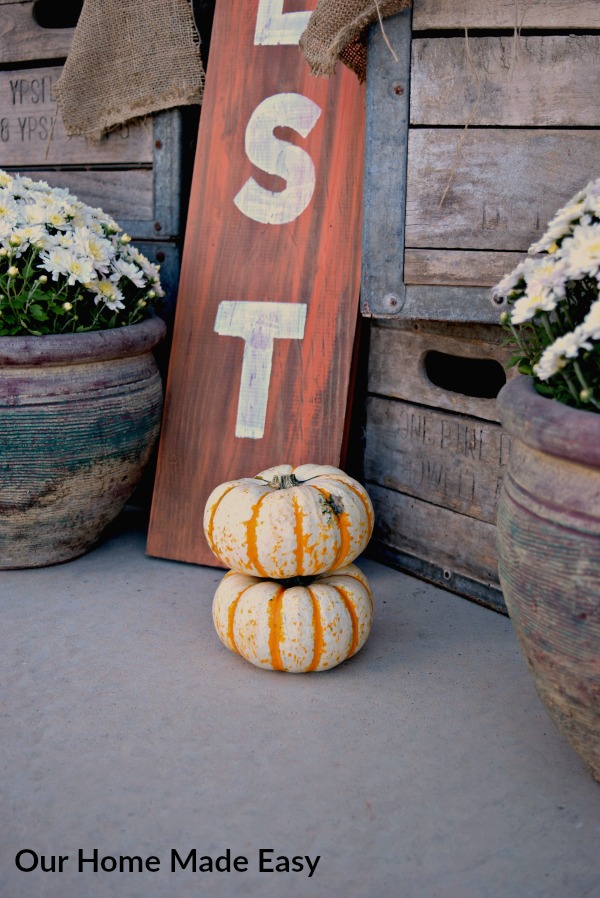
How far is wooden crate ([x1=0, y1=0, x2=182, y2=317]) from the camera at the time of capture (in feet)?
10.9

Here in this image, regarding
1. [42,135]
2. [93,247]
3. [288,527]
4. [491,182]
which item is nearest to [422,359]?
[491,182]

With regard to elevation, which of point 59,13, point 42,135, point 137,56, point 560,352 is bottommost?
point 560,352

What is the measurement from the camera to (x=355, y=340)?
2.91 m

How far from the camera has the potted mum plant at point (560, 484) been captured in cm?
158

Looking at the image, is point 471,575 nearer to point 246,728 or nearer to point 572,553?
point 246,728

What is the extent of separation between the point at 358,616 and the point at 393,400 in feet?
2.88

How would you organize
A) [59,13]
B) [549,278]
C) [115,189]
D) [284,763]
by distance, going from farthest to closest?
[59,13]
[115,189]
[284,763]
[549,278]

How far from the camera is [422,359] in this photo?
2854 millimetres

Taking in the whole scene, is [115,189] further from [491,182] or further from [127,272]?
[491,182]

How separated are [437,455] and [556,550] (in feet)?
3.93

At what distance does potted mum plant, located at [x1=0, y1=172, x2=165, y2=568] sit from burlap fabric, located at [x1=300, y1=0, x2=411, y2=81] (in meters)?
0.90

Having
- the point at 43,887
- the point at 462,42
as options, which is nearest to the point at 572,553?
the point at 43,887

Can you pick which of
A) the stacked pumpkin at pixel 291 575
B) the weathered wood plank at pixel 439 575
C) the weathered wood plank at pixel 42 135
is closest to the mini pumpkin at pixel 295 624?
the stacked pumpkin at pixel 291 575

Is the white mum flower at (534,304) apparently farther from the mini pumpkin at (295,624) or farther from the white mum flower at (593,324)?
the mini pumpkin at (295,624)
